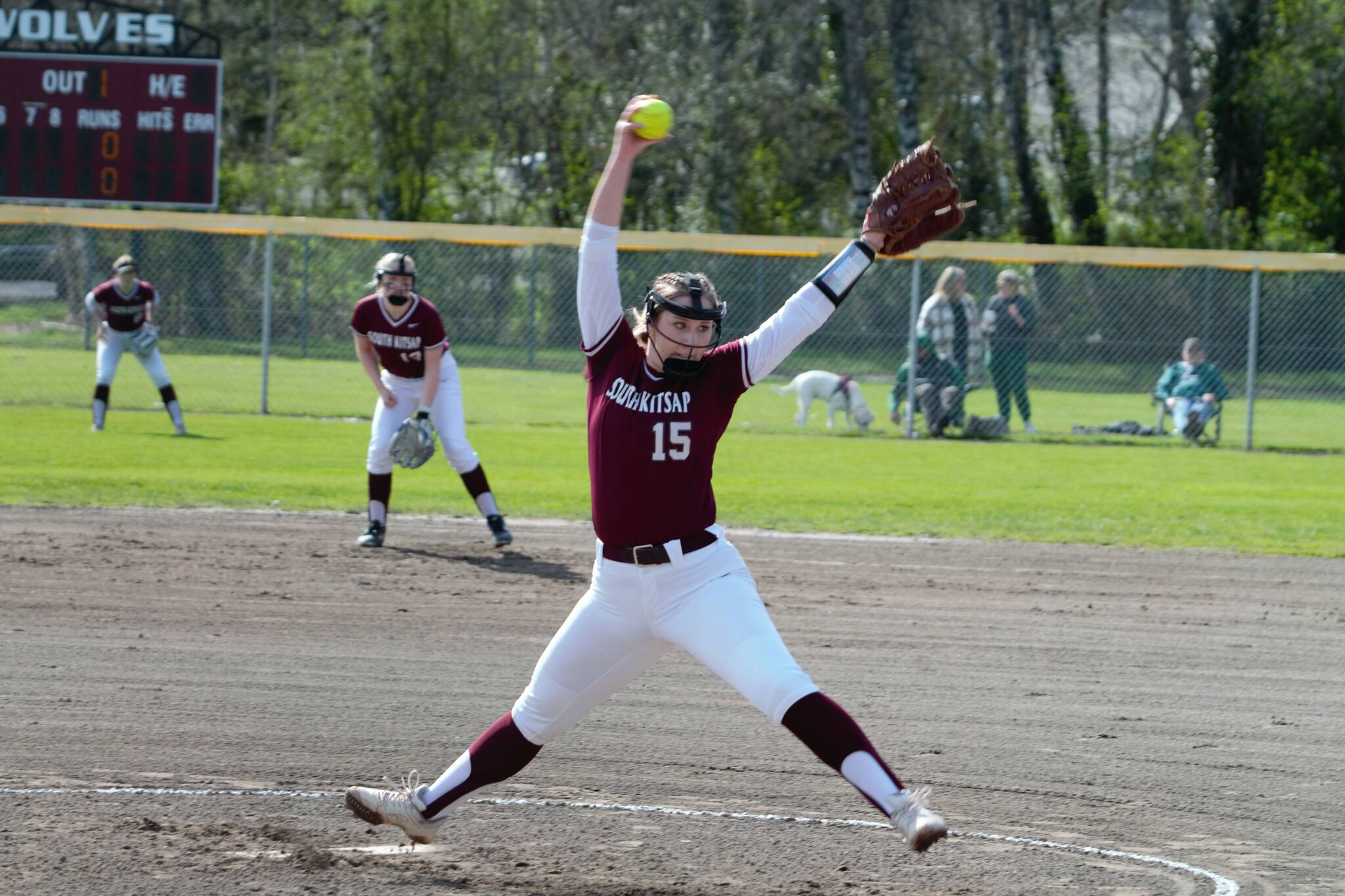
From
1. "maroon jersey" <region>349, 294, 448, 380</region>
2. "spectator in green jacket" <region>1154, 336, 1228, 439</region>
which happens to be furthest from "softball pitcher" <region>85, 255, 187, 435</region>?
"spectator in green jacket" <region>1154, 336, 1228, 439</region>

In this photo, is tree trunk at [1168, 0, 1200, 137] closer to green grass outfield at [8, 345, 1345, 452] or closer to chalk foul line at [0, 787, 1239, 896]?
green grass outfield at [8, 345, 1345, 452]

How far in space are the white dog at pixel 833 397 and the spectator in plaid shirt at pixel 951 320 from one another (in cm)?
145

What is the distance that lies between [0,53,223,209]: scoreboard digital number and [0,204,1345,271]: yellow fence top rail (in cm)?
115

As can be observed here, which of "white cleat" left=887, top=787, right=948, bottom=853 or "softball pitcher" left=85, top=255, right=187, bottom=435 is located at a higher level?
"softball pitcher" left=85, top=255, right=187, bottom=435

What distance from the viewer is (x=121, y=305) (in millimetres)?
17562

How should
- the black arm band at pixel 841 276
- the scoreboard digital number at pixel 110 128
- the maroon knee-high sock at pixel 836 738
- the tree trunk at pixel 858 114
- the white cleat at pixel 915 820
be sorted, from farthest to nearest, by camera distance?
1. the tree trunk at pixel 858 114
2. the scoreboard digital number at pixel 110 128
3. the black arm band at pixel 841 276
4. the maroon knee-high sock at pixel 836 738
5. the white cleat at pixel 915 820

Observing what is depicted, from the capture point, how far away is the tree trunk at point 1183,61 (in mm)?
37312

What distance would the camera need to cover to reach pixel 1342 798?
19.3 feet

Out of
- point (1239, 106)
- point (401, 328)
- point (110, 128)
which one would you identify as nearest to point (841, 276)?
point (401, 328)

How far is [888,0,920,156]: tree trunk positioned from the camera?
31.3 metres

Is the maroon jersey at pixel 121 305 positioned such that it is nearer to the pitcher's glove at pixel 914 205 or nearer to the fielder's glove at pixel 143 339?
the fielder's glove at pixel 143 339

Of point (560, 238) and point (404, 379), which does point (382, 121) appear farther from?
point (404, 379)

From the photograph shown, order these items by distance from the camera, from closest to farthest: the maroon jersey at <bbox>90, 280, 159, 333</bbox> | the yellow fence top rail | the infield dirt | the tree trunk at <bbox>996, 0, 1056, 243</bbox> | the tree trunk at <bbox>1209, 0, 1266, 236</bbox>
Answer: the infield dirt
the maroon jersey at <bbox>90, 280, 159, 333</bbox>
the yellow fence top rail
the tree trunk at <bbox>996, 0, 1056, 243</bbox>
the tree trunk at <bbox>1209, 0, 1266, 236</bbox>

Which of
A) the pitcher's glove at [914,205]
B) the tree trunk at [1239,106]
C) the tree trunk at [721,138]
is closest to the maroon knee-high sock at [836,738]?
the pitcher's glove at [914,205]
